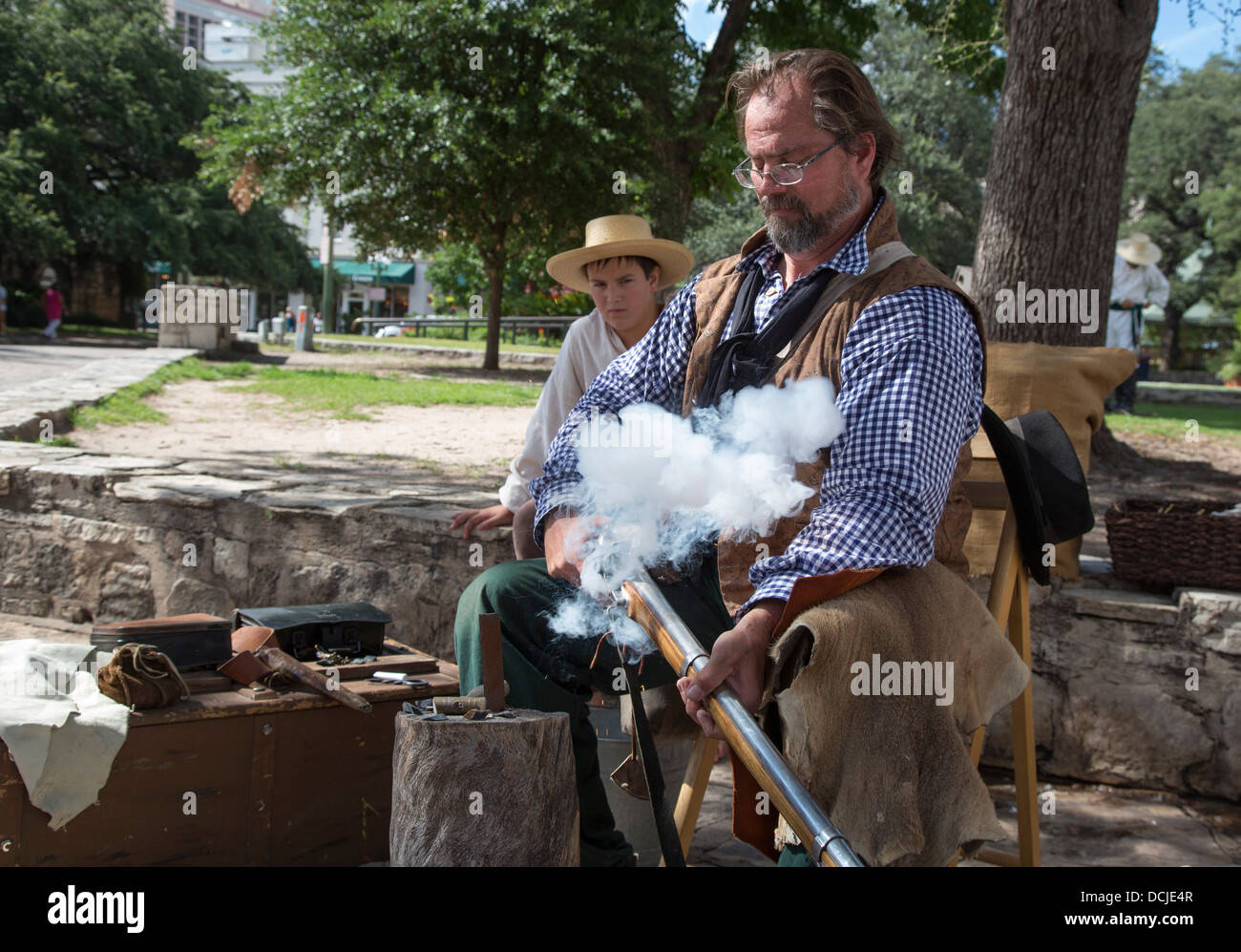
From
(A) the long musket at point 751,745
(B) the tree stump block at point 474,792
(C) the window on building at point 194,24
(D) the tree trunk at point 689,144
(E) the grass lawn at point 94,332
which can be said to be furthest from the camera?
(C) the window on building at point 194,24

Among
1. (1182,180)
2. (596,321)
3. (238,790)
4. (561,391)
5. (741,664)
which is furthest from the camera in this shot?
(1182,180)

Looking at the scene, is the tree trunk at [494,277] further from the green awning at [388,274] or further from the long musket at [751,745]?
the green awning at [388,274]

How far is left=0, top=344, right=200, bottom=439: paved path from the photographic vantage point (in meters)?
7.21

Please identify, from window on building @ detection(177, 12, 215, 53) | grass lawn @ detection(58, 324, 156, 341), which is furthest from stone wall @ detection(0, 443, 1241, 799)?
window on building @ detection(177, 12, 215, 53)

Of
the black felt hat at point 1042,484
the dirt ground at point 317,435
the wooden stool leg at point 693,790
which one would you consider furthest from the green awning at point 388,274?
the black felt hat at point 1042,484

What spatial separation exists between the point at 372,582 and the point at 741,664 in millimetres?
2600

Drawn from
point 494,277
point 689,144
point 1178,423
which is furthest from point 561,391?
point 494,277

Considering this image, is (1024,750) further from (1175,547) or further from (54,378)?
(54,378)

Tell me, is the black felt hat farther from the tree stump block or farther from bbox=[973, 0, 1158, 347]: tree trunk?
bbox=[973, 0, 1158, 347]: tree trunk

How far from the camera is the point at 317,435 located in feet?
27.1

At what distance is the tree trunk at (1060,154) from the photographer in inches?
225

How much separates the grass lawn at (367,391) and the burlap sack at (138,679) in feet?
23.0

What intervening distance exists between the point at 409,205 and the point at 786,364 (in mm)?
15964
